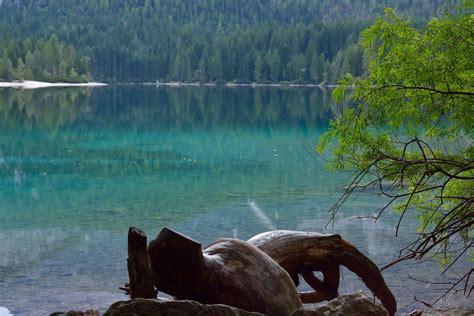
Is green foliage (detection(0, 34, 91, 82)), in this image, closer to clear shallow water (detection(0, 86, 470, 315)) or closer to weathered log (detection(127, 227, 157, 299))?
clear shallow water (detection(0, 86, 470, 315))

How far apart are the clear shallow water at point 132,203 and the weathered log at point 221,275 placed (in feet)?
4.06

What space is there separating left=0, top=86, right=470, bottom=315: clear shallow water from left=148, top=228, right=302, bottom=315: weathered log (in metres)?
1.24

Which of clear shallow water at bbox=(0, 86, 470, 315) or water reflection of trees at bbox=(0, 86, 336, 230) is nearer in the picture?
clear shallow water at bbox=(0, 86, 470, 315)

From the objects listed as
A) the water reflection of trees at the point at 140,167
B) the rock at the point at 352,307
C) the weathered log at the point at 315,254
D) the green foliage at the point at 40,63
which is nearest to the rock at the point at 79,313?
the rock at the point at 352,307

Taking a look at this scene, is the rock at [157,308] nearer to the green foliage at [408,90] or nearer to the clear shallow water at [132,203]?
the clear shallow water at [132,203]

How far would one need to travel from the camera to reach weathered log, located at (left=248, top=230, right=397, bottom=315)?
7324 mm

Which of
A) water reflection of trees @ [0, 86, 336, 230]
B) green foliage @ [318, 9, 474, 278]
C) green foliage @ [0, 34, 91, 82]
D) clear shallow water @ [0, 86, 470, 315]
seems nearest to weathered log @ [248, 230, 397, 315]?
green foliage @ [318, 9, 474, 278]

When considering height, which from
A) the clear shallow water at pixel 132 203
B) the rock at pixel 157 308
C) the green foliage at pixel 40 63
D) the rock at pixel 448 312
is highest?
the rock at pixel 157 308

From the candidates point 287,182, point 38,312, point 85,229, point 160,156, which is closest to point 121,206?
point 85,229

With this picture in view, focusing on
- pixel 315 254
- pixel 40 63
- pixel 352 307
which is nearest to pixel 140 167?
pixel 315 254

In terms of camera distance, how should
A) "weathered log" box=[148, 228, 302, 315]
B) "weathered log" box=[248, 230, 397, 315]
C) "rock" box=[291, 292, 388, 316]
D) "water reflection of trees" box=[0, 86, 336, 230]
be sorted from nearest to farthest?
1. "rock" box=[291, 292, 388, 316]
2. "weathered log" box=[148, 228, 302, 315]
3. "weathered log" box=[248, 230, 397, 315]
4. "water reflection of trees" box=[0, 86, 336, 230]

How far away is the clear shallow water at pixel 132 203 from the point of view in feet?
38.2

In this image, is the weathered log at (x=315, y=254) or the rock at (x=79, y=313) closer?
the rock at (x=79, y=313)

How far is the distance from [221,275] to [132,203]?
1266 centimetres
